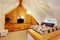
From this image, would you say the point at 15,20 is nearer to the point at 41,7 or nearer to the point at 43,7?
the point at 41,7

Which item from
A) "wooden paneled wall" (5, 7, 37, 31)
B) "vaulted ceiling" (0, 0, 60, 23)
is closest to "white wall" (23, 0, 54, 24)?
"vaulted ceiling" (0, 0, 60, 23)

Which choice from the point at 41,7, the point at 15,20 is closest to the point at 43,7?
the point at 41,7

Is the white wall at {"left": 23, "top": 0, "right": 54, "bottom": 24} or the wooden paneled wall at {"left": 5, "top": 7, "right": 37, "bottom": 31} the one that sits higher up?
the white wall at {"left": 23, "top": 0, "right": 54, "bottom": 24}

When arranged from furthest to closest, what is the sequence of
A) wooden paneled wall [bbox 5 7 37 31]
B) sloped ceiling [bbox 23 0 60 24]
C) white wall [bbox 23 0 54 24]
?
wooden paneled wall [bbox 5 7 37 31] → white wall [bbox 23 0 54 24] → sloped ceiling [bbox 23 0 60 24]

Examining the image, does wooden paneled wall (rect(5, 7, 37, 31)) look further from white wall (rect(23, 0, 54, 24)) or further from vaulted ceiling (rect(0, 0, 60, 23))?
white wall (rect(23, 0, 54, 24))

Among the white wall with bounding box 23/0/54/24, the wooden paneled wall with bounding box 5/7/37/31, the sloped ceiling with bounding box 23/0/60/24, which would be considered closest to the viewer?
the sloped ceiling with bounding box 23/0/60/24

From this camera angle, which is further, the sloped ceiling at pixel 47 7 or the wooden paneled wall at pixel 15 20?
the wooden paneled wall at pixel 15 20

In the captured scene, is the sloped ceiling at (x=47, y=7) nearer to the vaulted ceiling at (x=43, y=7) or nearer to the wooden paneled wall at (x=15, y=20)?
the vaulted ceiling at (x=43, y=7)

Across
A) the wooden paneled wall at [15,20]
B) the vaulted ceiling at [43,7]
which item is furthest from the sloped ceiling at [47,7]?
the wooden paneled wall at [15,20]

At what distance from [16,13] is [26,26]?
1.12 m

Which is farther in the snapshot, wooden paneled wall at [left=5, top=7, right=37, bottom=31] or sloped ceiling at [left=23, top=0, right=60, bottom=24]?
wooden paneled wall at [left=5, top=7, right=37, bottom=31]

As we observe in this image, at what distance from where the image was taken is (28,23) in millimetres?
6543

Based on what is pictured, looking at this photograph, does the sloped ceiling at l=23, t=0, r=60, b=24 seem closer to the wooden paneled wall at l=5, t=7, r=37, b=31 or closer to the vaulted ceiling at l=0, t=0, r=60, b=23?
the vaulted ceiling at l=0, t=0, r=60, b=23

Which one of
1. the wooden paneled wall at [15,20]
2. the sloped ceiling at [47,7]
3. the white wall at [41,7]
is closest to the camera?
the sloped ceiling at [47,7]
